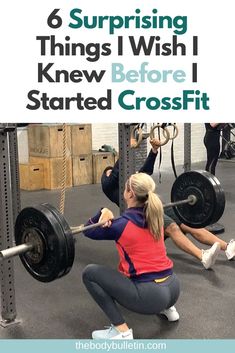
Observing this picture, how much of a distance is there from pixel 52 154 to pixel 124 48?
4975mm

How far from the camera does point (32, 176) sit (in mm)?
7070

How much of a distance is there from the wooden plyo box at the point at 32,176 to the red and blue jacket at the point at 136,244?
4598 millimetres

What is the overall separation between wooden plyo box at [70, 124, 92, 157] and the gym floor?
301cm

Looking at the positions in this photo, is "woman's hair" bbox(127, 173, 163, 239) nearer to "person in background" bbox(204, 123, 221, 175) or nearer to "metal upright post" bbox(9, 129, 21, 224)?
"metal upright post" bbox(9, 129, 21, 224)

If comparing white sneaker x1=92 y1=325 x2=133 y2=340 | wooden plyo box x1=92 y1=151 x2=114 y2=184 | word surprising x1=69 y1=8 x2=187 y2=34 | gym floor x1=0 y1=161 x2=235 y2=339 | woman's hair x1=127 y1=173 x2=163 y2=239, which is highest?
word surprising x1=69 y1=8 x2=187 y2=34

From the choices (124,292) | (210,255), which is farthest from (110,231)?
(210,255)

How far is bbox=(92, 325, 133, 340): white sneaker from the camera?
2.60 meters

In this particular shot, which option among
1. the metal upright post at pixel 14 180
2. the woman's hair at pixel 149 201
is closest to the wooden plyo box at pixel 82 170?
the metal upright post at pixel 14 180

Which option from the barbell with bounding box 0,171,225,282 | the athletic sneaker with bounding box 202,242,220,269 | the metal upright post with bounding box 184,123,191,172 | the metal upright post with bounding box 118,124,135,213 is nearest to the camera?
the barbell with bounding box 0,171,225,282

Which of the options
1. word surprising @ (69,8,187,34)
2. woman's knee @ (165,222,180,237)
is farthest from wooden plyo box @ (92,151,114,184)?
word surprising @ (69,8,187,34)

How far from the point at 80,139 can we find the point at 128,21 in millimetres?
5219

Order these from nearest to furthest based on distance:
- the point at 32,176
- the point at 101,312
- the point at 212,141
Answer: the point at 101,312, the point at 212,141, the point at 32,176

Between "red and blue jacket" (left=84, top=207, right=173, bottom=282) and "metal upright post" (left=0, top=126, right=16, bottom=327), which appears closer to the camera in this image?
"red and blue jacket" (left=84, top=207, right=173, bottom=282)

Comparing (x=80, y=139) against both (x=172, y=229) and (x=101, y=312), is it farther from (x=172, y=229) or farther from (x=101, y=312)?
(x=101, y=312)
